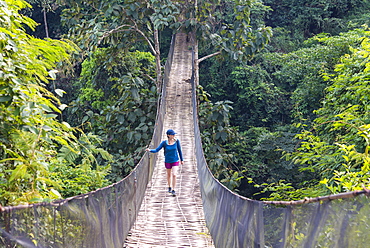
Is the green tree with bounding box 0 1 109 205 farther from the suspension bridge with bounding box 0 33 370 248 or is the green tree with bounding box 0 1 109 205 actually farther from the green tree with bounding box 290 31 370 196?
the green tree with bounding box 290 31 370 196

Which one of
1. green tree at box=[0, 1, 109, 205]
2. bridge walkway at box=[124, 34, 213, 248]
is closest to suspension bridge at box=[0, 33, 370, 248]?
bridge walkway at box=[124, 34, 213, 248]

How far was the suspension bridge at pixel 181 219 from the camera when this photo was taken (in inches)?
57.4

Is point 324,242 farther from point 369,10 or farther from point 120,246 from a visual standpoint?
point 369,10

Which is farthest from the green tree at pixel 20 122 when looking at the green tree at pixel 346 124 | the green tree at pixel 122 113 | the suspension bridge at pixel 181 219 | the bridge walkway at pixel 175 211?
the green tree at pixel 122 113

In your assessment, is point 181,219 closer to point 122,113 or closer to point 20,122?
point 20,122

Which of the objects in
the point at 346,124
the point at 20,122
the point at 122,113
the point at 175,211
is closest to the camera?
the point at 20,122

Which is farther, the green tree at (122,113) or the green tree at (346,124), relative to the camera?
the green tree at (122,113)

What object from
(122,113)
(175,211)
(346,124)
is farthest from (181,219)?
(122,113)

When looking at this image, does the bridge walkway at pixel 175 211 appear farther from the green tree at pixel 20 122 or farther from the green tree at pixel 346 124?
the green tree at pixel 20 122

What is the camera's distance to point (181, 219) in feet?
15.0

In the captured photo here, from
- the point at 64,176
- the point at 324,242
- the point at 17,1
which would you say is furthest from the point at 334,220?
the point at 64,176

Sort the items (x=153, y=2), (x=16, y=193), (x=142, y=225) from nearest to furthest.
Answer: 1. (x=16, y=193)
2. (x=142, y=225)
3. (x=153, y=2)

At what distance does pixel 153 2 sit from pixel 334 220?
792 centimetres

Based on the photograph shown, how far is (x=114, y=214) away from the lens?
3.21 meters
